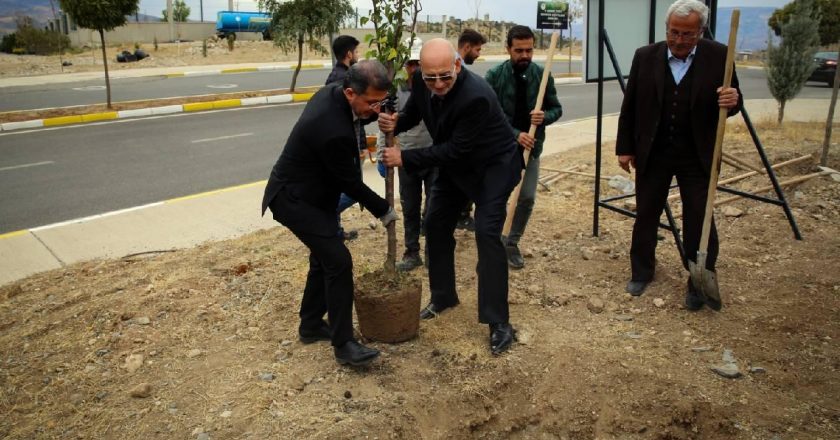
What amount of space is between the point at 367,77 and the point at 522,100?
6.96ft

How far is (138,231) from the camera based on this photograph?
6.53 m

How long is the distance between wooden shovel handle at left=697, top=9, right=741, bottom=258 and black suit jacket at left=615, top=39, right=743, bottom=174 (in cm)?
7

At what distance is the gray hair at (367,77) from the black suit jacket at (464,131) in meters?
0.53

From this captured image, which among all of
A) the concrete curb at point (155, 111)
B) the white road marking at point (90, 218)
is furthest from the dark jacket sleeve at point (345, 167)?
the concrete curb at point (155, 111)

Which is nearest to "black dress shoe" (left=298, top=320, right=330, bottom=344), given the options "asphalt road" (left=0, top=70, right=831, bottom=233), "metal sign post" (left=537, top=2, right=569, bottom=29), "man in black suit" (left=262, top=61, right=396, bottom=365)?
"man in black suit" (left=262, top=61, right=396, bottom=365)

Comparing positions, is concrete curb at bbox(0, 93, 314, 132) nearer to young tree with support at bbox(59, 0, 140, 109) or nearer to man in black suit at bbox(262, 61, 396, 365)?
young tree with support at bbox(59, 0, 140, 109)

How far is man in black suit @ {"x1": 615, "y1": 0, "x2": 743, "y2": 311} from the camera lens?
4.11 metres

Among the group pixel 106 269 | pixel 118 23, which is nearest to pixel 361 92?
pixel 106 269

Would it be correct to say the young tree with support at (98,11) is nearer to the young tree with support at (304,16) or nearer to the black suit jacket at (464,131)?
the young tree with support at (304,16)

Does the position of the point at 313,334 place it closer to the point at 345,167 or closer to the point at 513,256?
the point at 345,167

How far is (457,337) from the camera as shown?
13.2ft

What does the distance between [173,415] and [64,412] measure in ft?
1.82

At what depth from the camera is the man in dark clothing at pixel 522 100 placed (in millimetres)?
4977

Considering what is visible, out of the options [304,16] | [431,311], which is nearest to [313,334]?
[431,311]
